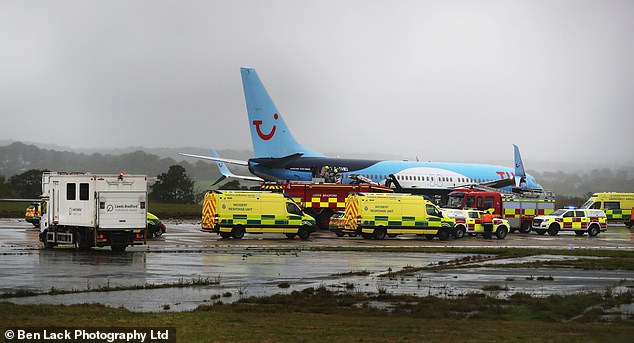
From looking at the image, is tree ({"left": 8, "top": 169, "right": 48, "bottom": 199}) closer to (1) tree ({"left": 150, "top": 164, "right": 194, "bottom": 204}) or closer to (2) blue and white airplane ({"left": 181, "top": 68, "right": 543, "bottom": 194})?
(1) tree ({"left": 150, "top": 164, "right": 194, "bottom": 204})

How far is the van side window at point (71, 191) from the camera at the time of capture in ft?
144

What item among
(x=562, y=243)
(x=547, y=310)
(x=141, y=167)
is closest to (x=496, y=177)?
(x=562, y=243)

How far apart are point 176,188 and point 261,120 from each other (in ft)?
166

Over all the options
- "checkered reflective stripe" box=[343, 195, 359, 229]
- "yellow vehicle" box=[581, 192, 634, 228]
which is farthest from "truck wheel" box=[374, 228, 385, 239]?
"yellow vehicle" box=[581, 192, 634, 228]

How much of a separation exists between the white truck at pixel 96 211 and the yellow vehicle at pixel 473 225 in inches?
918

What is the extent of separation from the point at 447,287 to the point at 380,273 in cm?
483

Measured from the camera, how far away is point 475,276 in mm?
31359

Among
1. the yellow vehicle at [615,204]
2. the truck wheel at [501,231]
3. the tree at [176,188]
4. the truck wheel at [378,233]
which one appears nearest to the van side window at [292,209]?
the truck wheel at [378,233]

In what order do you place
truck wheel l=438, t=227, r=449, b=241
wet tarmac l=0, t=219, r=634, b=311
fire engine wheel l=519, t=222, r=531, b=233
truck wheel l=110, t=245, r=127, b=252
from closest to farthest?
wet tarmac l=0, t=219, r=634, b=311, truck wheel l=110, t=245, r=127, b=252, truck wheel l=438, t=227, r=449, b=241, fire engine wheel l=519, t=222, r=531, b=233

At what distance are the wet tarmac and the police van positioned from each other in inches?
1054

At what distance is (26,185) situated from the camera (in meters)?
121

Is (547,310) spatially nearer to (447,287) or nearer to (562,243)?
(447,287)

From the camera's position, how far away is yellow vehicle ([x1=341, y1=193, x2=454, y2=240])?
56562 mm

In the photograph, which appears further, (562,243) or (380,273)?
(562,243)
